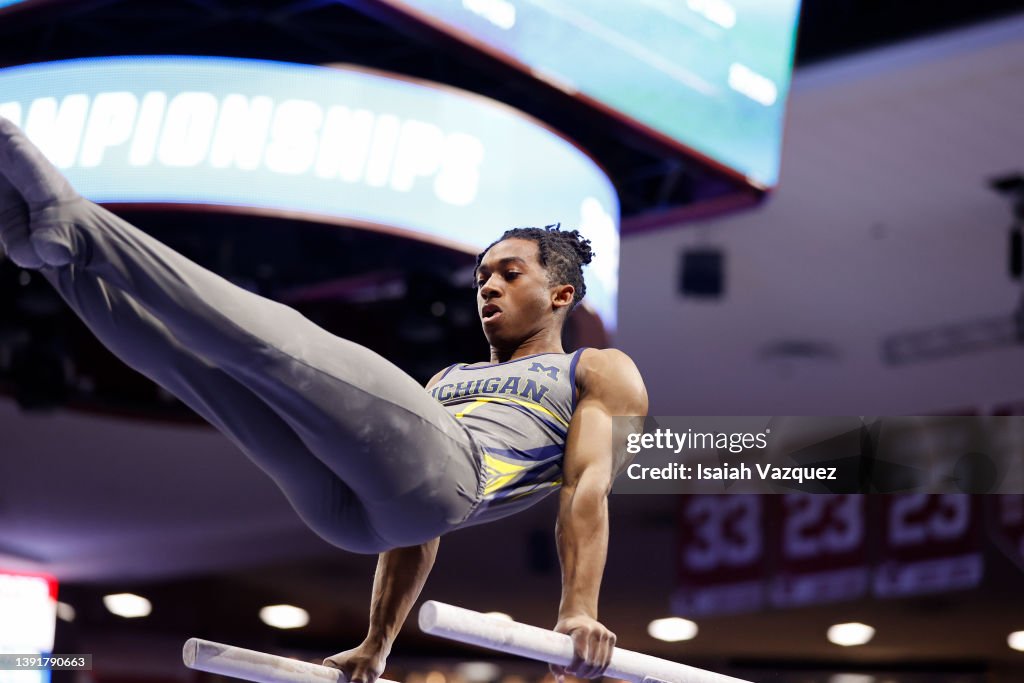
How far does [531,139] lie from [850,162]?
10.3 feet

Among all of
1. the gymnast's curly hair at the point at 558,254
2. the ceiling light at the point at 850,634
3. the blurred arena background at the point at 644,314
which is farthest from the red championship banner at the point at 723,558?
the gymnast's curly hair at the point at 558,254

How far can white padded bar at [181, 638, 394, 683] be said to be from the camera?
3203 mm

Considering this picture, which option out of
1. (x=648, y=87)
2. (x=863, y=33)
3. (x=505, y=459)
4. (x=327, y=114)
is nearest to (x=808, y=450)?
(x=863, y=33)

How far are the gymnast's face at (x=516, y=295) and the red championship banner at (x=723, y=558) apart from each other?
26.0 ft

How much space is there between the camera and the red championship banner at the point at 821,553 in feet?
35.6

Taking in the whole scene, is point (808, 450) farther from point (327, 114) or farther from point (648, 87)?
point (327, 114)

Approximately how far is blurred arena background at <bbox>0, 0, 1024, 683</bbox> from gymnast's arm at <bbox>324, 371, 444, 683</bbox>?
2326 millimetres

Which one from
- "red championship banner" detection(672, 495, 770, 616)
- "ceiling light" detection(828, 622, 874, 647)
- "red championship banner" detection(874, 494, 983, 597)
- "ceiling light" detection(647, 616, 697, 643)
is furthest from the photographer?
"ceiling light" detection(647, 616, 697, 643)

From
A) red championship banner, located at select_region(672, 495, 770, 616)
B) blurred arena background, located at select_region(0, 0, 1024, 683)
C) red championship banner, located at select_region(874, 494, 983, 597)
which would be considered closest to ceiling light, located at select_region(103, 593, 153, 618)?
blurred arena background, located at select_region(0, 0, 1024, 683)

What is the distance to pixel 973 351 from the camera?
1067 centimetres

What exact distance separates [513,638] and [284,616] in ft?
32.1

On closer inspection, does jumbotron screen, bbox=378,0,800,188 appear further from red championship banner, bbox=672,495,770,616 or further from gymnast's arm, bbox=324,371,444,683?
red championship banner, bbox=672,495,770,616

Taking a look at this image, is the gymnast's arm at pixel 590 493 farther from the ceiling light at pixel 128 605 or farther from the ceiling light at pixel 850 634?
the ceiling light at pixel 128 605

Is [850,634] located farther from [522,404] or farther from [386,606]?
[522,404]
